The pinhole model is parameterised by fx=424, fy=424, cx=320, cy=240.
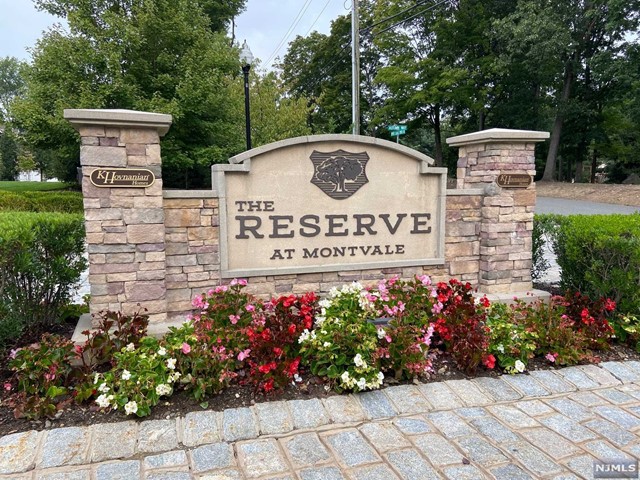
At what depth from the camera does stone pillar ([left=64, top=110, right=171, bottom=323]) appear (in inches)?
129

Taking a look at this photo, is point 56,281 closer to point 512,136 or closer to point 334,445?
point 334,445

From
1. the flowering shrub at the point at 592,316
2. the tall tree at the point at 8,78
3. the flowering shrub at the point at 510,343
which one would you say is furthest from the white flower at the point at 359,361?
the tall tree at the point at 8,78

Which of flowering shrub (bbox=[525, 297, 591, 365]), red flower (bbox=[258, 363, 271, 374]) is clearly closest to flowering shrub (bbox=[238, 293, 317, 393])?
red flower (bbox=[258, 363, 271, 374])

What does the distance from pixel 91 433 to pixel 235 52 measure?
13.0 meters

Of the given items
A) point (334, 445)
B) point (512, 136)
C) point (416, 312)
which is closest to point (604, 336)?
point (416, 312)

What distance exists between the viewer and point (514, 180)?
4.42 metres

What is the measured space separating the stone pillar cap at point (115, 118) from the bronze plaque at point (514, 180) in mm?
3253

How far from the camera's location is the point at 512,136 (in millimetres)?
4305

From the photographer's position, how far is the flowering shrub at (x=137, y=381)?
2.55m

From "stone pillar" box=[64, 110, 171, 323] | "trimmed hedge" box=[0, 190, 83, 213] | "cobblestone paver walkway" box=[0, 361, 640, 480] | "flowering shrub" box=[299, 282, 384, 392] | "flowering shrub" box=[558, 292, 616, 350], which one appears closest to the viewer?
"cobblestone paver walkway" box=[0, 361, 640, 480]

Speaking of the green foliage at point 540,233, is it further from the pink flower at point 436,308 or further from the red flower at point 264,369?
the red flower at point 264,369

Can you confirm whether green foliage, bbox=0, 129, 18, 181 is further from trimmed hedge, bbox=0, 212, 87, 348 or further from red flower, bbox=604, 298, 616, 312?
red flower, bbox=604, 298, 616, 312

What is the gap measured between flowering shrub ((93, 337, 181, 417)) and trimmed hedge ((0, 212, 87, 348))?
1.06 m

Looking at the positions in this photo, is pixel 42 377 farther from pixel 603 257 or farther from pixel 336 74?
pixel 336 74
